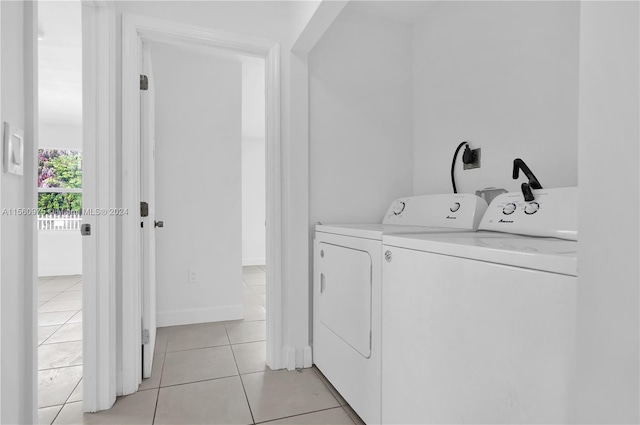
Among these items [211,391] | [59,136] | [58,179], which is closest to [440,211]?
[211,391]

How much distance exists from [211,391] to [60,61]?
3.52 meters

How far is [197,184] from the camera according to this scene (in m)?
2.86

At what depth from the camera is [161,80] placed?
275 cm

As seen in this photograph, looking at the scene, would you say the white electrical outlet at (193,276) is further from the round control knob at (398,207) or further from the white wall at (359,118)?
the round control knob at (398,207)

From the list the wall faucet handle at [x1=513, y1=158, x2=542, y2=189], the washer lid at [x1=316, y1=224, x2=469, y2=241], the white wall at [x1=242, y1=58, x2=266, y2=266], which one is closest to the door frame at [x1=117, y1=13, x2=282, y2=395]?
the washer lid at [x1=316, y1=224, x2=469, y2=241]

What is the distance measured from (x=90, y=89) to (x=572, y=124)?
85.7 inches

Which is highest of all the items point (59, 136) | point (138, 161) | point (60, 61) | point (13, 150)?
point (60, 61)

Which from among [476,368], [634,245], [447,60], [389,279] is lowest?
[476,368]

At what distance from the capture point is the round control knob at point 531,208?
4.45ft

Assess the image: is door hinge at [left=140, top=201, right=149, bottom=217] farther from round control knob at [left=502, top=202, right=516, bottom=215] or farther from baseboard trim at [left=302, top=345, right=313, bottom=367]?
round control knob at [left=502, top=202, right=516, bottom=215]

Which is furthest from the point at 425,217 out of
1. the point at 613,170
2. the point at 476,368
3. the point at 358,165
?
the point at 613,170

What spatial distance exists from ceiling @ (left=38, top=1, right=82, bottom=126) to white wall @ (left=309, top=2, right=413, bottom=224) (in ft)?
5.84

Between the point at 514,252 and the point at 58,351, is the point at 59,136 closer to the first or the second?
the point at 58,351

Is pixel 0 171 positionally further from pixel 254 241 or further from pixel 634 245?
pixel 254 241
